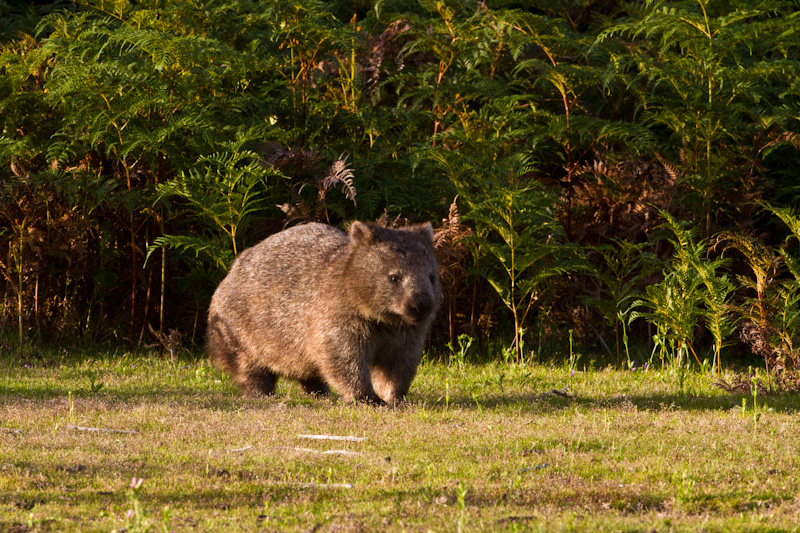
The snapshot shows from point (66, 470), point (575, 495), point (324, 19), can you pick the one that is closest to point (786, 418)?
point (575, 495)

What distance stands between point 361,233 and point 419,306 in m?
0.85

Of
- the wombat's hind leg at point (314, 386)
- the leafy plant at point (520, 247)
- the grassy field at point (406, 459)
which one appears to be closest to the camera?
the grassy field at point (406, 459)

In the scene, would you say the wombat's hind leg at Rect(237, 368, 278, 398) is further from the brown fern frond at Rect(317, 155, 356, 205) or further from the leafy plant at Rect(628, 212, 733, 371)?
the leafy plant at Rect(628, 212, 733, 371)

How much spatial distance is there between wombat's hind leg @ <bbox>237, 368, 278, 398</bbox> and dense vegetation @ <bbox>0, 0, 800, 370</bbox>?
1640 mm

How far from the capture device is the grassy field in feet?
15.0

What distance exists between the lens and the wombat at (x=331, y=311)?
7.69 meters

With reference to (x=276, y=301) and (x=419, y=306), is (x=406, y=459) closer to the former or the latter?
(x=419, y=306)

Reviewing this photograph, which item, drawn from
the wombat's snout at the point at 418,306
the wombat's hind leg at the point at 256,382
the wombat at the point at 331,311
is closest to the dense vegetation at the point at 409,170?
the wombat at the point at 331,311

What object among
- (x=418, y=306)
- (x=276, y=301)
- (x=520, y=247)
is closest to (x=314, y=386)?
(x=276, y=301)

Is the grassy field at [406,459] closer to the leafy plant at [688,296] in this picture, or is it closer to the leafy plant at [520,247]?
the leafy plant at [688,296]

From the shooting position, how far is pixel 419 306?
294 inches

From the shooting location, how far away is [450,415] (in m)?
7.14

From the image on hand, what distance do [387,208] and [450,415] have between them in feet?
11.2

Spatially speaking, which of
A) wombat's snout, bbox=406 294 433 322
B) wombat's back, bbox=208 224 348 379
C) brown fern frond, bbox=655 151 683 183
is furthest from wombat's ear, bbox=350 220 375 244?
brown fern frond, bbox=655 151 683 183
